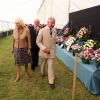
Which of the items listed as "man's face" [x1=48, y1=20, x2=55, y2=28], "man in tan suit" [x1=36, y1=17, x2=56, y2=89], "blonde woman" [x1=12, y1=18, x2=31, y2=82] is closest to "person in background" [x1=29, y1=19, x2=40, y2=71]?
"blonde woman" [x1=12, y1=18, x2=31, y2=82]

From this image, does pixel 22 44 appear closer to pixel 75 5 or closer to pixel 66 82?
pixel 66 82

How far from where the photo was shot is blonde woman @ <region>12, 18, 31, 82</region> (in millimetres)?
8000

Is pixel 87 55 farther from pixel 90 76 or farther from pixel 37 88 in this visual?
pixel 37 88

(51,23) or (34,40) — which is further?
(34,40)

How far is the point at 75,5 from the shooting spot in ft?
50.9

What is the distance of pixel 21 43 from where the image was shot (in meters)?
8.07

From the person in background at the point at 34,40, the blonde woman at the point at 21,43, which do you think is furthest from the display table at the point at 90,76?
the person in background at the point at 34,40

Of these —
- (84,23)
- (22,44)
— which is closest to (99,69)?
(22,44)

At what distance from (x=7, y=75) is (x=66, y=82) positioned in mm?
1858

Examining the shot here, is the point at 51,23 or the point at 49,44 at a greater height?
the point at 51,23

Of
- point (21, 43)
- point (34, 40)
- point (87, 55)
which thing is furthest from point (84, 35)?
point (21, 43)

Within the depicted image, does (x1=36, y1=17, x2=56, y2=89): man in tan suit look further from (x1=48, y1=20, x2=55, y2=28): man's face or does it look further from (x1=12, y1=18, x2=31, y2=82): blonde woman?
(x1=12, y1=18, x2=31, y2=82): blonde woman

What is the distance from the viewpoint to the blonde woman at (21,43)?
26.2ft

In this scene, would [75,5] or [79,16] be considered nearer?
[79,16]
